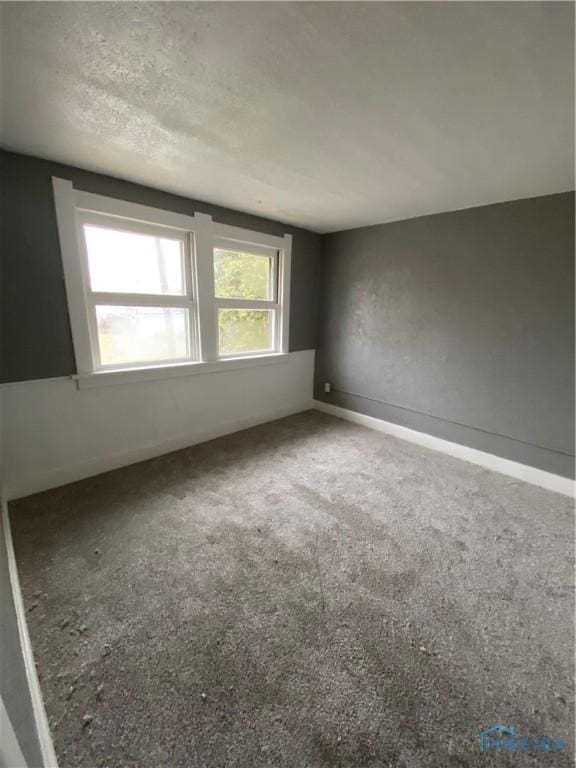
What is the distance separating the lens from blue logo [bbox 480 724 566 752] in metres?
0.93

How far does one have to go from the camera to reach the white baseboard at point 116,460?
6.93 ft

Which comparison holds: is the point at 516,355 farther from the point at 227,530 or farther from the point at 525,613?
the point at 227,530

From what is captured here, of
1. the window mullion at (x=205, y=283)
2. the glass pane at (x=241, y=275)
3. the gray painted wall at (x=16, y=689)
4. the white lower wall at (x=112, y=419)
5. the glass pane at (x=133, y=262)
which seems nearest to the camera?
the gray painted wall at (x=16, y=689)

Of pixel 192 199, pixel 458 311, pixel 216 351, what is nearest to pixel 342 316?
pixel 458 311

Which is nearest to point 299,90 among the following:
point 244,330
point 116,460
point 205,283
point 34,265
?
point 205,283

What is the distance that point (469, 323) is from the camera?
2.65m

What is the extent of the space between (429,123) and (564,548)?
2457 millimetres

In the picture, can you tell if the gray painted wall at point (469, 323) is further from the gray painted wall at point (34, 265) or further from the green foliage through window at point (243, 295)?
the gray painted wall at point (34, 265)

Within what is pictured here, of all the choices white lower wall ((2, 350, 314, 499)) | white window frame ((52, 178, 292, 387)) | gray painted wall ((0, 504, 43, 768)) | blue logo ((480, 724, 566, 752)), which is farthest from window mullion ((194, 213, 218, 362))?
blue logo ((480, 724, 566, 752))

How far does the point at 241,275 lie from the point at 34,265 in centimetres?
169

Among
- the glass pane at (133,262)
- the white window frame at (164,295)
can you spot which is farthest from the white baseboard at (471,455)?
the glass pane at (133,262)

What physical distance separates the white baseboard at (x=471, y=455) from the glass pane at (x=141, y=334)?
2131 millimetres

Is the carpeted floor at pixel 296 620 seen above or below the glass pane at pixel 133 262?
below

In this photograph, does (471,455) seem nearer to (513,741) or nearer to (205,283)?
(513,741)
